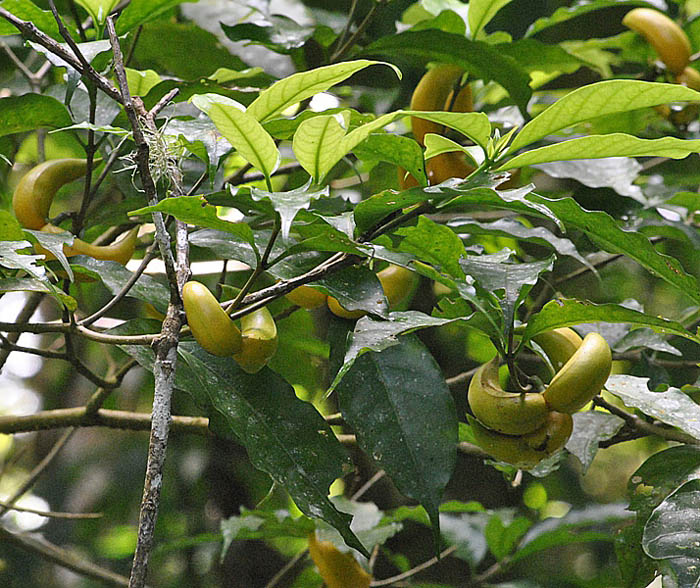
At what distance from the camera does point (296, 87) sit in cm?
49

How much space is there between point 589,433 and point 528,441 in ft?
0.52

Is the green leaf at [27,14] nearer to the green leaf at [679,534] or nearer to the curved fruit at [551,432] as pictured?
the curved fruit at [551,432]

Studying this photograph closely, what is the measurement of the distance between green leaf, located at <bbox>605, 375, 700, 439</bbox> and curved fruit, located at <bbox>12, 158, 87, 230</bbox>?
0.51 meters

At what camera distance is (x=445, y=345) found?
1349 mm

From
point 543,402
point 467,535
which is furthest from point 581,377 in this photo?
point 467,535

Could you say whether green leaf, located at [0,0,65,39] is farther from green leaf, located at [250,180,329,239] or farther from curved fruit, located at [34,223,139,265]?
green leaf, located at [250,180,329,239]

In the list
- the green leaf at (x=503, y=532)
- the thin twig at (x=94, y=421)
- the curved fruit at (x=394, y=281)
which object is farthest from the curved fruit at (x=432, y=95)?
the green leaf at (x=503, y=532)

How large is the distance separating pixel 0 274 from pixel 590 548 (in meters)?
1.58

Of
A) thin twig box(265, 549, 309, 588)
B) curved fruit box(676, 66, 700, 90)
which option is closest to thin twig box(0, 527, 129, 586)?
thin twig box(265, 549, 309, 588)

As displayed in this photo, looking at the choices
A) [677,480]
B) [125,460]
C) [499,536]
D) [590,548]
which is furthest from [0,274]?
[590,548]

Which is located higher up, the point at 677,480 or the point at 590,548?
the point at 677,480

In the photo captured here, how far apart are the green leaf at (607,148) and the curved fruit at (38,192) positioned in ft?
1.32

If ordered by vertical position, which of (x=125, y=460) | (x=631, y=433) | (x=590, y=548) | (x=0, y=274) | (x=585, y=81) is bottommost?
(x=590, y=548)

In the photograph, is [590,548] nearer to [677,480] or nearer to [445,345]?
[445,345]
